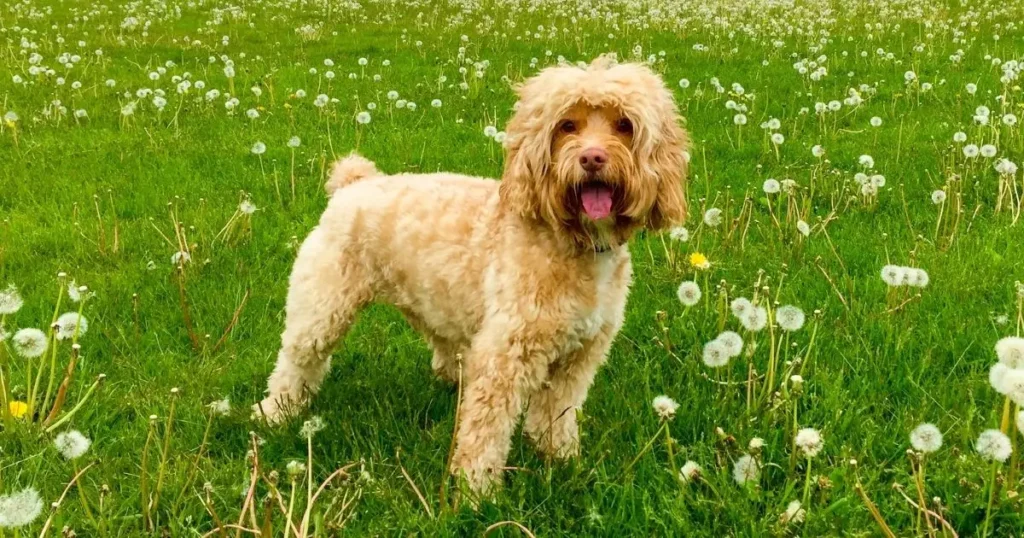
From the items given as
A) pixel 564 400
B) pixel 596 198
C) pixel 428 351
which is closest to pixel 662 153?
pixel 596 198

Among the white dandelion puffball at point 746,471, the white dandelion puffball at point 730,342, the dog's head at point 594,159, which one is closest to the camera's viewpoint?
the white dandelion puffball at point 746,471

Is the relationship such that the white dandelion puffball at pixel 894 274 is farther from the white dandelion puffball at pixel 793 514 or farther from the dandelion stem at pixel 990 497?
the white dandelion puffball at pixel 793 514

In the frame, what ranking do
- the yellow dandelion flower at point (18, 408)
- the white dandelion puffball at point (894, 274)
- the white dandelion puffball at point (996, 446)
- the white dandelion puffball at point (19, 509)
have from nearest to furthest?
1. the white dandelion puffball at point (19, 509)
2. the white dandelion puffball at point (996, 446)
3. the yellow dandelion flower at point (18, 408)
4. the white dandelion puffball at point (894, 274)

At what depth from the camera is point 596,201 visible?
3428mm

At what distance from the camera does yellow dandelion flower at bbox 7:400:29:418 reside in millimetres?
3742

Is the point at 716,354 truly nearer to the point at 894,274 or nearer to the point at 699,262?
the point at 894,274

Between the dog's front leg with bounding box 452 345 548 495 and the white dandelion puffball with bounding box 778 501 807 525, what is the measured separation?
118 centimetres

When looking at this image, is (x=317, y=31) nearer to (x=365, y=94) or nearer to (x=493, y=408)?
(x=365, y=94)

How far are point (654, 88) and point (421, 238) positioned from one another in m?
1.31

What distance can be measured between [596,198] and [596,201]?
0.06 ft

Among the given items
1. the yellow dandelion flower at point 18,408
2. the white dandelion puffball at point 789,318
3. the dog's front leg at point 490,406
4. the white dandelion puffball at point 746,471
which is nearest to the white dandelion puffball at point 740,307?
the white dandelion puffball at point 789,318

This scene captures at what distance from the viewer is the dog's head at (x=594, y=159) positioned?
11.2 feet

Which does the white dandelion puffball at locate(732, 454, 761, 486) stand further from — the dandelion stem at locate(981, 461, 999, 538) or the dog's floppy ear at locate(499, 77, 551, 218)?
the dog's floppy ear at locate(499, 77, 551, 218)

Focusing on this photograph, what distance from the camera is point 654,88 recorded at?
3.71m
